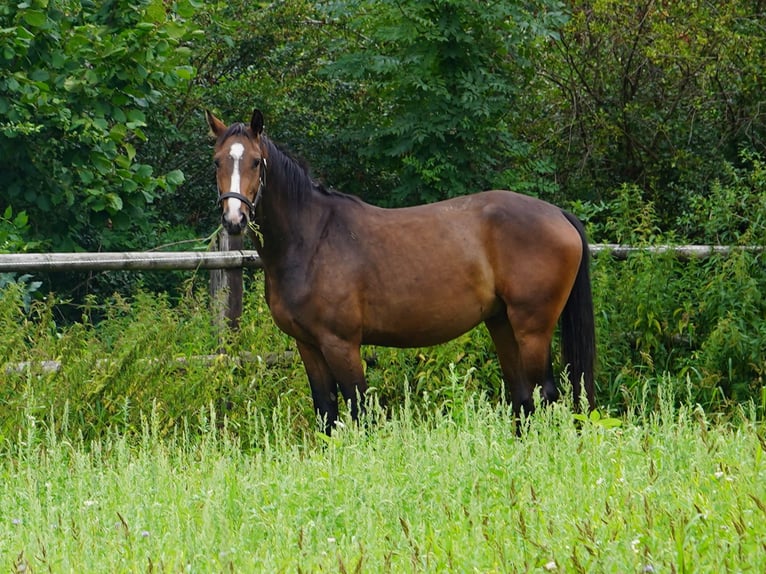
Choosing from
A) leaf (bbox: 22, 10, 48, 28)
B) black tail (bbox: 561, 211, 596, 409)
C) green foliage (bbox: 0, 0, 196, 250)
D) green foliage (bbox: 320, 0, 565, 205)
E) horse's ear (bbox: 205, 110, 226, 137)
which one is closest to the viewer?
horse's ear (bbox: 205, 110, 226, 137)

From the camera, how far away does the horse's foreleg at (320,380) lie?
632cm

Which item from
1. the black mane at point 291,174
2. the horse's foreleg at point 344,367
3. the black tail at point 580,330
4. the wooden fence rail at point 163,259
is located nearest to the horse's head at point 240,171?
the black mane at point 291,174

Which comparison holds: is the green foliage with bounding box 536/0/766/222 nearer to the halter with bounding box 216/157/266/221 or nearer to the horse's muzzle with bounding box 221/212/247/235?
the halter with bounding box 216/157/266/221

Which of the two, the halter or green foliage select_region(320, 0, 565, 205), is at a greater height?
green foliage select_region(320, 0, 565, 205)

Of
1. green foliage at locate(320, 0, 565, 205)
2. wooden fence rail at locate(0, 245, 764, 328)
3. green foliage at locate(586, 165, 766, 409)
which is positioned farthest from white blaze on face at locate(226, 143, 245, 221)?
green foliage at locate(320, 0, 565, 205)

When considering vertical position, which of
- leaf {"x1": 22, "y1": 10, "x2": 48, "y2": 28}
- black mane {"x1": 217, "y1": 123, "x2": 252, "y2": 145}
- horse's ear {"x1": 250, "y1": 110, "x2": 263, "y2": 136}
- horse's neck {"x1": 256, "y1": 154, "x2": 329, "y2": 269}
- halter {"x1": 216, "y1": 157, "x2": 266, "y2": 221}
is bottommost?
horse's neck {"x1": 256, "y1": 154, "x2": 329, "y2": 269}

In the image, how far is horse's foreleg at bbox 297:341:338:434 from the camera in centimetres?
632

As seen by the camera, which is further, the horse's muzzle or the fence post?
the fence post

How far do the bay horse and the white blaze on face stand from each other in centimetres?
→ 17

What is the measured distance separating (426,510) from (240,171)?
8.79ft

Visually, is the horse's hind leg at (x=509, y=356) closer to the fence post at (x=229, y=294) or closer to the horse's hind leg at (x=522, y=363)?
the horse's hind leg at (x=522, y=363)

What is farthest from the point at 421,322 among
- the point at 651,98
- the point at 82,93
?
the point at 651,98

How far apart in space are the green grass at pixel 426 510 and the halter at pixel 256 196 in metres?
1.60

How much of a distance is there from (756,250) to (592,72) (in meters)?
4.92
